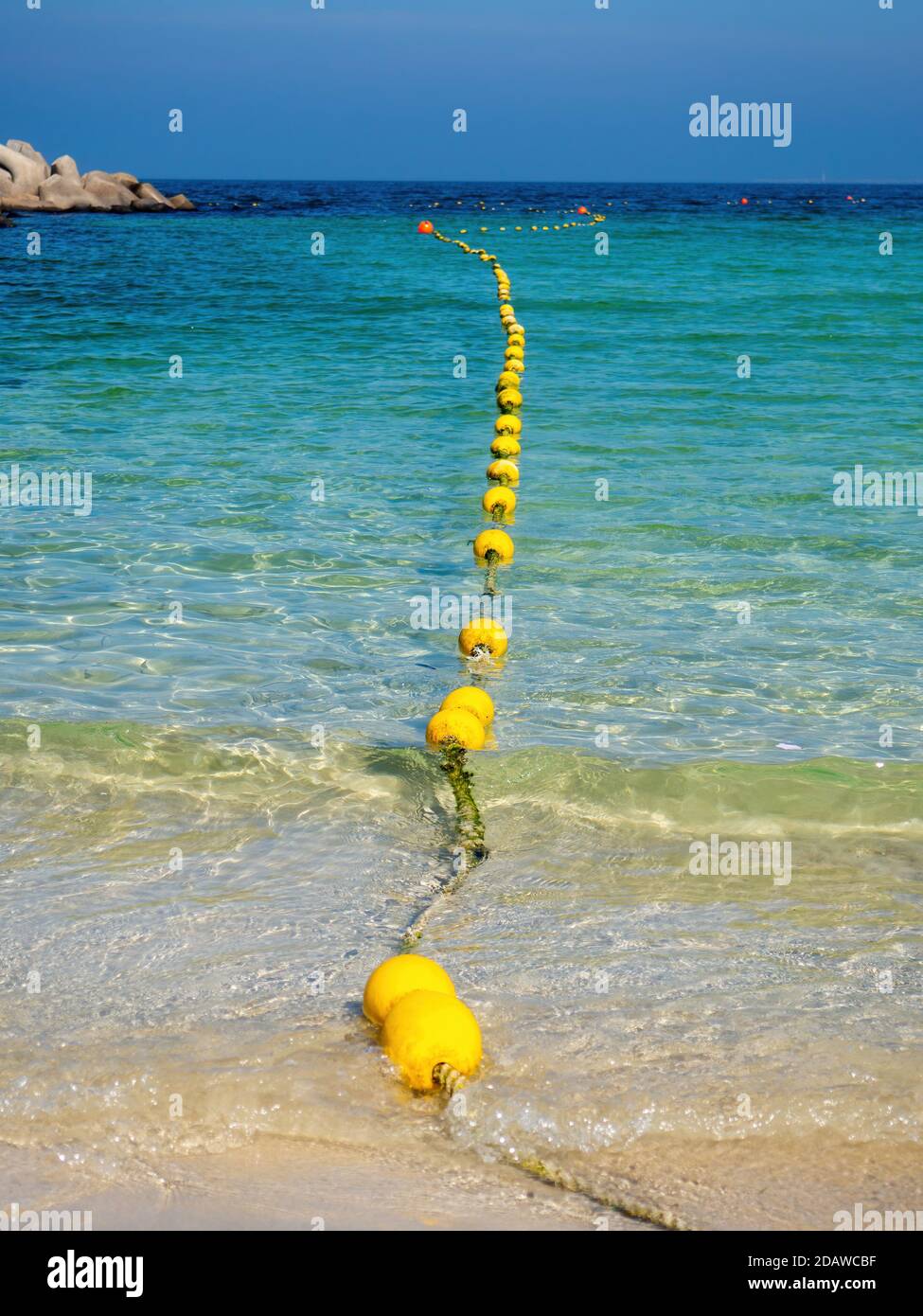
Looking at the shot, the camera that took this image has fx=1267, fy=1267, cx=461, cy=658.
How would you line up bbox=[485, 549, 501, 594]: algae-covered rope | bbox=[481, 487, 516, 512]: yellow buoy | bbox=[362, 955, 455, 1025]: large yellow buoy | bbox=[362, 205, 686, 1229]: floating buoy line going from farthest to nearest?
1. bbox=[481, 487, 516, 512]: yellow buoy
2. bbox=[485, 549, 501, 594]: algae-covered rope
3. bbox=[362, 955, 455, 1025]: large yellow buoy
4. bbox=[362, 205, 686, 1229]: floating buoy line

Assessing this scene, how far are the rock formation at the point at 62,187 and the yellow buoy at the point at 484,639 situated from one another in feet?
157

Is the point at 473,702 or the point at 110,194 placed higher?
the point at 110,194

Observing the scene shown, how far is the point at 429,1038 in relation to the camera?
2992mm

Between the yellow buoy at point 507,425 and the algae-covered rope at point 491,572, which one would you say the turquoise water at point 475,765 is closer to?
the algae-covered rope at point 491,572

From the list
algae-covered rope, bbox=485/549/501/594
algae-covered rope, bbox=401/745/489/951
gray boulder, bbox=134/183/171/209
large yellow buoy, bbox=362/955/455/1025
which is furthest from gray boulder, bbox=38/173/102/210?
large yellow buoy, bbox=362/955/455/1025

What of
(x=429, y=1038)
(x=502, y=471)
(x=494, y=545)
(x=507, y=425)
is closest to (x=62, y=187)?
(x=507, y=425)

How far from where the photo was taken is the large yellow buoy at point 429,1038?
299 centimetres

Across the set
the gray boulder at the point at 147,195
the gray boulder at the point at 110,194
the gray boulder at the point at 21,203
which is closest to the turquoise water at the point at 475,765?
the gray boulder at the point at 21,203

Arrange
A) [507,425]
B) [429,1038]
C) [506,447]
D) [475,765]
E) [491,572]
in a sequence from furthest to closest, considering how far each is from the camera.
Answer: [507,425] < [506,447] < [491,572] < [475,765] < [429,1038]

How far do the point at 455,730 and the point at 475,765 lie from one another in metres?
0.16

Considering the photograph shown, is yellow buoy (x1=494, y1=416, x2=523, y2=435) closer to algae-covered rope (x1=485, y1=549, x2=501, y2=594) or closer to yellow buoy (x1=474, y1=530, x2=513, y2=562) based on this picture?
yellow buoy (x1=474, y1=530, x2=513, y2=562)

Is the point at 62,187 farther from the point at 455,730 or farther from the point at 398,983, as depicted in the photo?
the point at 398,983

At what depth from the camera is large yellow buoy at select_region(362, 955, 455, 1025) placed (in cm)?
321
